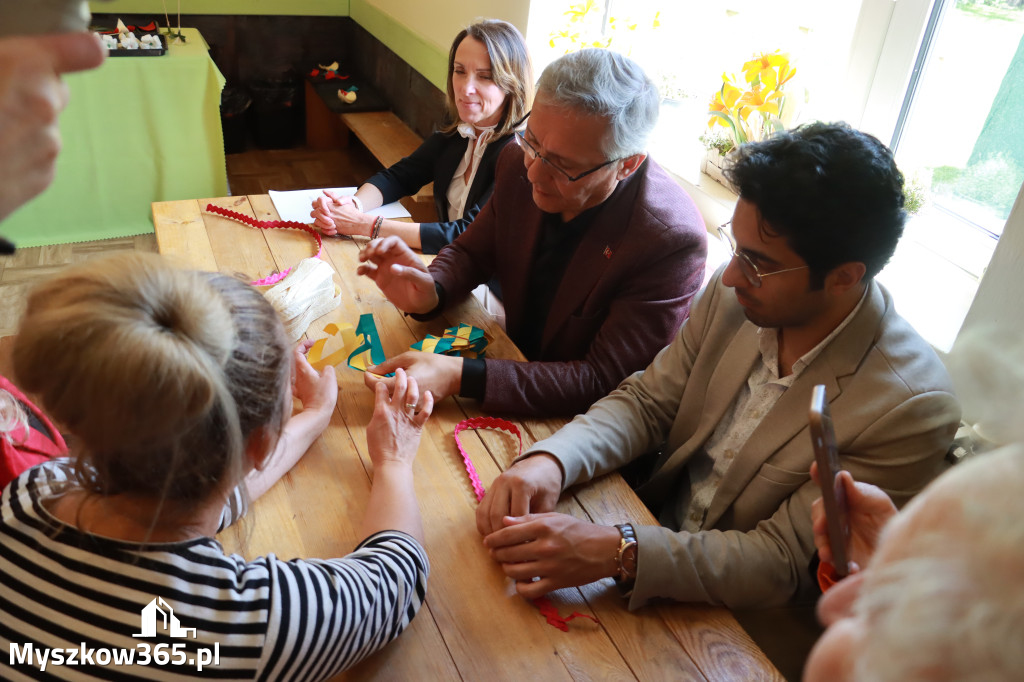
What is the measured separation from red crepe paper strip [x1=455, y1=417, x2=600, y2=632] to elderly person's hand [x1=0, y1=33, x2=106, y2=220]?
946 millimetres

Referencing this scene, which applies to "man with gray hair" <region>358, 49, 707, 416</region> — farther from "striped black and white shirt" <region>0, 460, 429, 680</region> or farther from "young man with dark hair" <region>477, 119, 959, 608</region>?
"striped black and white shirt" <region>0, 460, 429, 680</region>

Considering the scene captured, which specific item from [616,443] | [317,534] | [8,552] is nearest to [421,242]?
[616,443]

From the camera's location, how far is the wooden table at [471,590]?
3.60 ft

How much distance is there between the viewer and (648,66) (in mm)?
3154

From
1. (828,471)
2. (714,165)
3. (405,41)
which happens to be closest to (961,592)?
(828,471)

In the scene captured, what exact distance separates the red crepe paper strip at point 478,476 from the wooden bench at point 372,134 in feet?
7.04

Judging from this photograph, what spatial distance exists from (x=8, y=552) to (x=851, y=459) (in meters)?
1.29

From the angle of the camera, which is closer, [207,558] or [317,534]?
[207,558]

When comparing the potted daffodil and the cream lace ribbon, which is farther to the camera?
the potted daffodil

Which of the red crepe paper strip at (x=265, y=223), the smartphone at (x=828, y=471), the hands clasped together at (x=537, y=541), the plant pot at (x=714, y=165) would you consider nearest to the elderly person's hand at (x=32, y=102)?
the smartphone at (x=828, y=471)

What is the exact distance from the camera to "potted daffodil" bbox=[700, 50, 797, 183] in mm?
2369

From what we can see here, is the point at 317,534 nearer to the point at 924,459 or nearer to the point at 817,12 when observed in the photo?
the point at 924,459

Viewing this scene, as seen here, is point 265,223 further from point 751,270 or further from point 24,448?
point 751,270

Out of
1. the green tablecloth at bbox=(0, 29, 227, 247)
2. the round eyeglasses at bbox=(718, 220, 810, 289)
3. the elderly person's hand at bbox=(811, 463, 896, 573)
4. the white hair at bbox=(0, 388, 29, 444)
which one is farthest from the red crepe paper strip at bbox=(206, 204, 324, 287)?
the green tablecloth at bbox=(0, 29, 227, 247)
